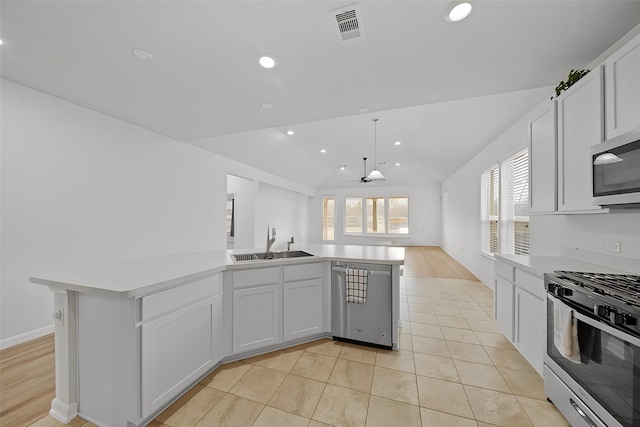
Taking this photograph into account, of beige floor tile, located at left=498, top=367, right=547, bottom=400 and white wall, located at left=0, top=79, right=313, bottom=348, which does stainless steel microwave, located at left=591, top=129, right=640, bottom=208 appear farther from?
white wall, located at left=0, top=79, right=313, bottom=348

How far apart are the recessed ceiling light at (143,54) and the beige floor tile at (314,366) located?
2854 millimetres

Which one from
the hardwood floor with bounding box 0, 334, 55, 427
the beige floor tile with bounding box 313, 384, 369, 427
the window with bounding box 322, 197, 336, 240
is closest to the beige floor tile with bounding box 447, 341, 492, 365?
the beige floor tile with bounding box 313, 384, 369, 427

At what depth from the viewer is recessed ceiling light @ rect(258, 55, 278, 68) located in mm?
2002

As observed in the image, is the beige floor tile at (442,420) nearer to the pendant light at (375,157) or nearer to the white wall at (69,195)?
the white wall at (69,195)

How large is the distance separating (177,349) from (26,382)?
1386mm

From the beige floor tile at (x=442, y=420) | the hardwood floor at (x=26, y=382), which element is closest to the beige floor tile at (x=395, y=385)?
the beige floor tile at (x=442, y=420)

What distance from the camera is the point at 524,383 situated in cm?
195

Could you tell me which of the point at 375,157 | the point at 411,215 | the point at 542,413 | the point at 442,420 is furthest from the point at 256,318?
the point at 411,215

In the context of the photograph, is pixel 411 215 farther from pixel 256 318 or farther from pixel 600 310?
pixel 600 310

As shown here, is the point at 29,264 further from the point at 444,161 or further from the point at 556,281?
the point at 444,161

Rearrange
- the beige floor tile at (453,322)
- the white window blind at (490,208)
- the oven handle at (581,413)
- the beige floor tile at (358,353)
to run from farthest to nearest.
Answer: the white window blind at (490,208) < the beige floor tile at (453,322) < the beige floor tile at (358,353) < the oven handle at (581,413)

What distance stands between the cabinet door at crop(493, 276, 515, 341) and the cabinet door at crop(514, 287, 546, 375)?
85 mm

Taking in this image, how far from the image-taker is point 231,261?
88.2 inches

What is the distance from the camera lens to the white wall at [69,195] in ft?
7.90
